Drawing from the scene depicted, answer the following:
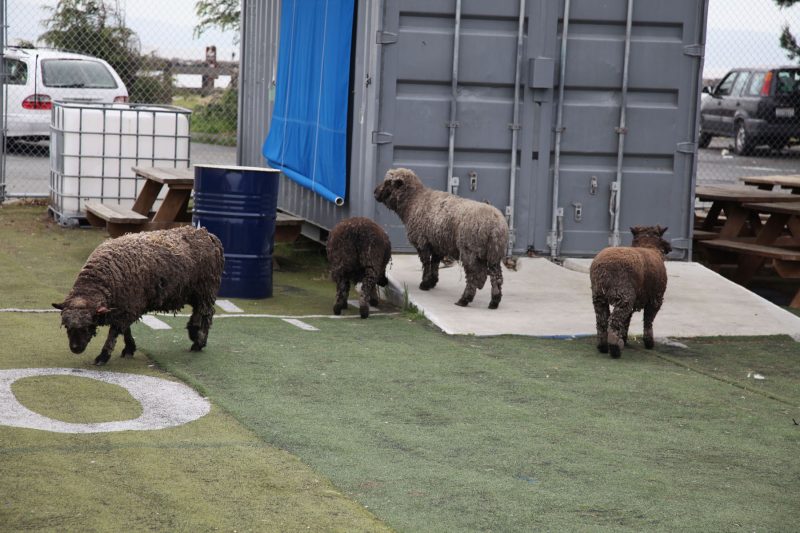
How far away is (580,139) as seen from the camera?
38.4ft

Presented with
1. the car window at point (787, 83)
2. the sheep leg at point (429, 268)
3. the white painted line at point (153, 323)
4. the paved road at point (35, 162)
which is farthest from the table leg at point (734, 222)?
the car window at point (787, 83)

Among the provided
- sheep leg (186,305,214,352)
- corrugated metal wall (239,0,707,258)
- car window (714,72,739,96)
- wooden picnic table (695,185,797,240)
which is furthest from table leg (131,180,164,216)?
car window (714,72,739,96)

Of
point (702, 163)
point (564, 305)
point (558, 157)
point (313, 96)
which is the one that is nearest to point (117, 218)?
point (313, 96)

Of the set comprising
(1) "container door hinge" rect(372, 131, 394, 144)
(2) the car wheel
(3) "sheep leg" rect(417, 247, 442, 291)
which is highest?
(2) the car wheel

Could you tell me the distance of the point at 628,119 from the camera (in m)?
11.7

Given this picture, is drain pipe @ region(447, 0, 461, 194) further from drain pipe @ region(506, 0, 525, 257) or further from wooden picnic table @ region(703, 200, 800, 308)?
wooden picnic table @ region(703, 200, 800, 308)

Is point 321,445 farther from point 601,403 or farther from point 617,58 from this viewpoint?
point 617,58

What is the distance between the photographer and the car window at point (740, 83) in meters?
28.7

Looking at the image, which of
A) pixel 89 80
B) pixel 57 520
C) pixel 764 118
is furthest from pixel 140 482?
pixel 764 118

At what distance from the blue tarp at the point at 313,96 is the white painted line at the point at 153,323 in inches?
113

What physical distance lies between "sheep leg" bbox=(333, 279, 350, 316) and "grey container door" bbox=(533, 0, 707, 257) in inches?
103

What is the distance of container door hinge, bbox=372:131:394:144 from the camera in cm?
1119

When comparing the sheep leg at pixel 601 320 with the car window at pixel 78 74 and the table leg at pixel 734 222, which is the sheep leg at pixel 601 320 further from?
the car window at pixel 78 74

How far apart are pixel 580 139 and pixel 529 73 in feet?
2.85
